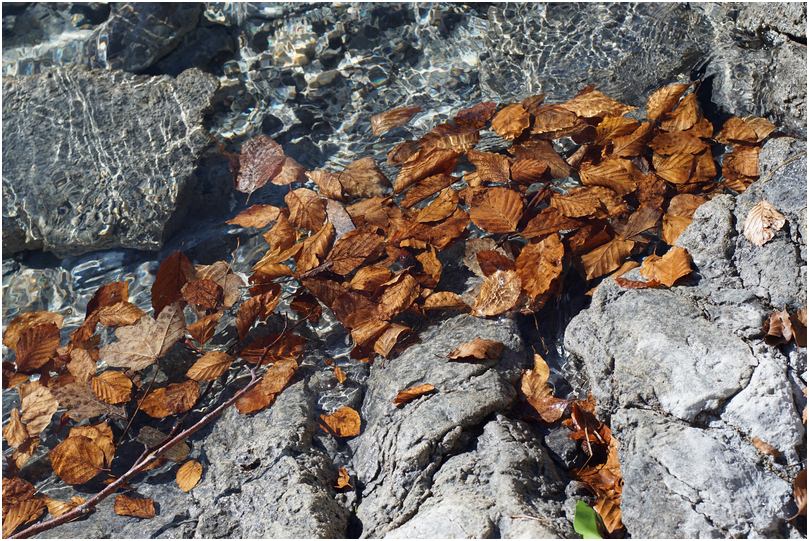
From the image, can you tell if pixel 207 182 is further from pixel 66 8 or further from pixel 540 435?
pixel 540 435

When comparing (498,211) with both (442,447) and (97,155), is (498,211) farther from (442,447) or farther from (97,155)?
(97,155)

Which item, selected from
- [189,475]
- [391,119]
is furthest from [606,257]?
[189,475]

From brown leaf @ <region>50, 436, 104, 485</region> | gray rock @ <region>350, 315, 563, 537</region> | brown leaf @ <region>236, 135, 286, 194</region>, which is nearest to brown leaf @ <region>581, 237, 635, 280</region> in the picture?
gray rock @ <region>350, 315, 563, 537</region>

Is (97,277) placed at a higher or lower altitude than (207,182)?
lower

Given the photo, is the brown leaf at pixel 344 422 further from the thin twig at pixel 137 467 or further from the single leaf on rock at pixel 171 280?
the single leaf on rock at pixel 171 280

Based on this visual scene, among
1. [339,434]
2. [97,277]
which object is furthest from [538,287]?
[97,277]

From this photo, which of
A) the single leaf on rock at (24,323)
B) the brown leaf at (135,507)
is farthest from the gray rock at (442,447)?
the single leaf on rock at (24,323)

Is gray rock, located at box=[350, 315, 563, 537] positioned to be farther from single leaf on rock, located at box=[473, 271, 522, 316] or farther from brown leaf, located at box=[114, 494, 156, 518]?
brown leaf, located at box=[114, 494, 156, 518]
